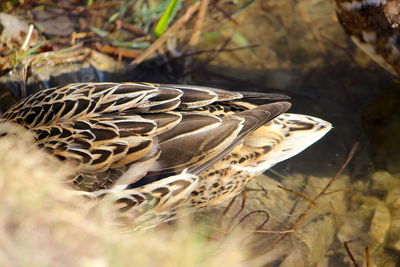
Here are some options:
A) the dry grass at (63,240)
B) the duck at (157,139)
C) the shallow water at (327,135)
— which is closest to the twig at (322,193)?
the shallow water at (327,135)

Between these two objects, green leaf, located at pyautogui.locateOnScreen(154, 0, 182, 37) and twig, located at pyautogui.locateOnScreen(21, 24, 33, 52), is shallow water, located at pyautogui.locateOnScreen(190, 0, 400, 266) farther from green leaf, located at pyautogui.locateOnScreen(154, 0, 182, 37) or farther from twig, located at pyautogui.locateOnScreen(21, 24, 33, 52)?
twig, located at pyautogui.locateOnScreen(21, 24, 33, 52)

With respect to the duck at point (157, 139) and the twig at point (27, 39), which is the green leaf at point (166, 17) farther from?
the duck at point (157, 139)

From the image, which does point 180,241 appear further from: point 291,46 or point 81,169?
point 291,46

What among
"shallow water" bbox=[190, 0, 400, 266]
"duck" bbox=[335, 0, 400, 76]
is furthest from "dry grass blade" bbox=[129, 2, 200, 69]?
"duck" bbox=[335, 0, 400, 76]

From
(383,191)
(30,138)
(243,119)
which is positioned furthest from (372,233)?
(30,138)

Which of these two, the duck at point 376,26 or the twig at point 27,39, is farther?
the twig at point 27,39

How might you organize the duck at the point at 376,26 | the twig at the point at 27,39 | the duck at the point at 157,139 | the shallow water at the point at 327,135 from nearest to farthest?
1. the duck at the point at 157,139
2. the shallow water at the point at 327,135
3. the duck at the point at 376,26
4. the twig at the point at 27,39
